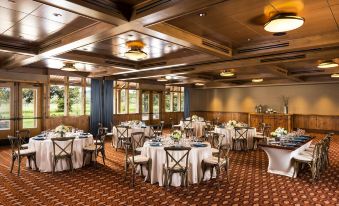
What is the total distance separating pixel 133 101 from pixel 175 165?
1020 centimetres

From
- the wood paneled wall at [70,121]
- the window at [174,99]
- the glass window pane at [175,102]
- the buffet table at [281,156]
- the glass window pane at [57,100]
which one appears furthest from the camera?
the glass window pane at [175,102]

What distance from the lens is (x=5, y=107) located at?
31.9 feet

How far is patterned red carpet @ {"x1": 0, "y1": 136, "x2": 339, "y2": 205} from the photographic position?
4.27 meters

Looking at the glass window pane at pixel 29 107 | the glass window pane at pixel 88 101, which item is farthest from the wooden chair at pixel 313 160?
the glass window pane at pixel 29 107

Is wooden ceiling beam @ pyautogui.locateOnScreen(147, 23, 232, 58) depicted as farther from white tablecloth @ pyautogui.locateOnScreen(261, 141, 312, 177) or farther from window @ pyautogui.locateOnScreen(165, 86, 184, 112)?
window @ pyautogui.locateOnScreen(165, 86, 184, 112)

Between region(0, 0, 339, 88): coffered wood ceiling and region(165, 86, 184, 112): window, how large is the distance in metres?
8.69

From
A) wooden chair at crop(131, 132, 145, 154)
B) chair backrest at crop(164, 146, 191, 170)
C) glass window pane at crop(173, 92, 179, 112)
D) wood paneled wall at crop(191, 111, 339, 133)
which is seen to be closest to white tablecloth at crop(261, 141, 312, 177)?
chair backrest at crop(164, 146, 191, 170)

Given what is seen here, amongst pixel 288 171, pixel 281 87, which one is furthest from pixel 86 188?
pixel 281 87

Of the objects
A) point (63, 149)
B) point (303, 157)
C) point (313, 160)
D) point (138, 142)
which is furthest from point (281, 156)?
point (63, 149)

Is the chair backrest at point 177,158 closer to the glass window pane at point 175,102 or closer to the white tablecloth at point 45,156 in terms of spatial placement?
the white tablecloth at point 45,156

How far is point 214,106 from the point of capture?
1870cm

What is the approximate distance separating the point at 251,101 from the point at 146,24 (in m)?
13.9

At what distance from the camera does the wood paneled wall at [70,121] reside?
10789 millimetres

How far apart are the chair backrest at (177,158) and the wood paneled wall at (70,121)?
773 centimetres
